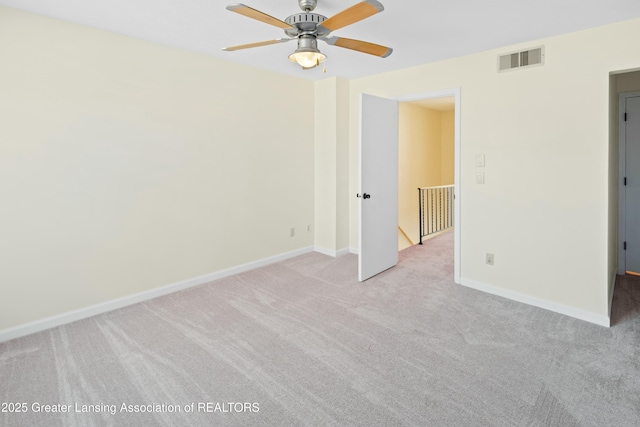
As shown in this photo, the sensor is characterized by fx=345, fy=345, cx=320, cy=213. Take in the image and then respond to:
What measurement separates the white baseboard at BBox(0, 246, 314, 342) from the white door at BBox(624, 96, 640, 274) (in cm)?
430

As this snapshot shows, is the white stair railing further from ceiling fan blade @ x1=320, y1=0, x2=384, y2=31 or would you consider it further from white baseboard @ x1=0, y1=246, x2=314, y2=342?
ceiling fan blade @ x1=320, y1=0, x2=384, y2=31

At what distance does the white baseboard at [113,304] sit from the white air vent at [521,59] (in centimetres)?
338

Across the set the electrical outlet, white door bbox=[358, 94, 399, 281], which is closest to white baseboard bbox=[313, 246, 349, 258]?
white door bbox=[358, 94, 399, 281]

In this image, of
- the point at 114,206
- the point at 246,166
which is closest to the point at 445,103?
the point at 246,166

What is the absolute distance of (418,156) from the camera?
6.54 metres

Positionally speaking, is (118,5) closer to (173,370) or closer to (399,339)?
(173,370)

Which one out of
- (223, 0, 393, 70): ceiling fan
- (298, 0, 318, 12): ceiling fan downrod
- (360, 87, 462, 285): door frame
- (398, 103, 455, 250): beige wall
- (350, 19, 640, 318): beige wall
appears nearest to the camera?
(223, 0, 393, 70): ceiling fan

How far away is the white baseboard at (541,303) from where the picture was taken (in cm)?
288

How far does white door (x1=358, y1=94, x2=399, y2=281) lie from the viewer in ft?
12.6

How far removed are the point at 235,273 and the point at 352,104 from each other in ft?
9.16

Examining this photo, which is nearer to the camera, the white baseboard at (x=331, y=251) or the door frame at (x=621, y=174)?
the door frame at (x=621, y=174)

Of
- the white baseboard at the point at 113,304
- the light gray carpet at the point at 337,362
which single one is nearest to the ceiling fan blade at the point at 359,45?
the light gray carpet at the point at 337,362

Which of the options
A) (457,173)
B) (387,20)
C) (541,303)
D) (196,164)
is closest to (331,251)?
(457,173)

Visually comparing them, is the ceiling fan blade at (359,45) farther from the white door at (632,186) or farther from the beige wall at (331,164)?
the white door at (632,186)
